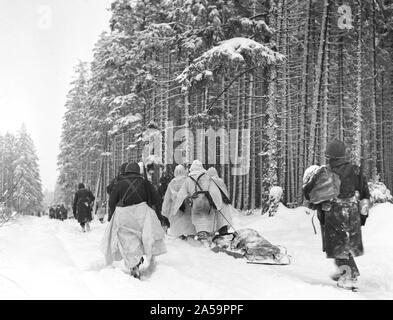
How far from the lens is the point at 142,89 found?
24.4 m

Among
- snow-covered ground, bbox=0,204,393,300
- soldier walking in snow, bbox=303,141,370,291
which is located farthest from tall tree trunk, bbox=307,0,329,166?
soldier walking in snow, bbox=303,141,370,291

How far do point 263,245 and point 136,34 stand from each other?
17.7m

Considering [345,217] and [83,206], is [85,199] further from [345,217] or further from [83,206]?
[345,217]

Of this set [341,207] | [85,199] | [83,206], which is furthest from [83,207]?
[341,207]

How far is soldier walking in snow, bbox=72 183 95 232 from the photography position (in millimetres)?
16891

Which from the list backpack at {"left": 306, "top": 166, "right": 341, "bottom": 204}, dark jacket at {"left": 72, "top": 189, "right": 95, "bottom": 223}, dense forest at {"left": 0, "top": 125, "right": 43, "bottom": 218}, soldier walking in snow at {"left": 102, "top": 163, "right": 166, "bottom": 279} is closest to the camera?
backpack at {"left": 306, "top": 166, "right": 341, "bottom": 204}

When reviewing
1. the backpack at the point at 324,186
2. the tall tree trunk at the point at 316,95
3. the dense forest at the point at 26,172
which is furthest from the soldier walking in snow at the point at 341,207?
the dense forest at the point at 26,172

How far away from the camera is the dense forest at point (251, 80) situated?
15.1 m

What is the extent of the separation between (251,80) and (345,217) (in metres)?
18.8

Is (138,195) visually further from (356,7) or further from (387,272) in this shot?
(356,7)

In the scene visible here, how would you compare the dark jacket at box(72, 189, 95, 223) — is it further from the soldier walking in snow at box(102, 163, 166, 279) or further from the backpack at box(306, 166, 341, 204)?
the backpack at box(306, 166, 341, 204)

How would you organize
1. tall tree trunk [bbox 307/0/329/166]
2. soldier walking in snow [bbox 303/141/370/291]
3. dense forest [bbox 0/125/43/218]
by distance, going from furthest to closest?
dense forest [bbox 0/125/43/218]
tall tree trunk [bbox 307/0/329/166]
soldier walking in snow [bbox 303/141/370/291]

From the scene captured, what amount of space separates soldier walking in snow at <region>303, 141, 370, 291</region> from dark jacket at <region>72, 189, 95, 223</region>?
12.3m
